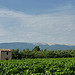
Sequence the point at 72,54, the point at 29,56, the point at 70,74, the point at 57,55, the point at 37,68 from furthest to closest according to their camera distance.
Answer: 1. the point at 72,54
2. the point at 57,55
3. the point at 29,56
4. the point at 37,68
5. the point at 70,74

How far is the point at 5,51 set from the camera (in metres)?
52.8

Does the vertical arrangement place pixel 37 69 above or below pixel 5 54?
above

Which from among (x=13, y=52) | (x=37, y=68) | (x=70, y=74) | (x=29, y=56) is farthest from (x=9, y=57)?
(x=70, y=74)

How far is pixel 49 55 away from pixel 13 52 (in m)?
12.0

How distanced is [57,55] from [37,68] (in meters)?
40.3

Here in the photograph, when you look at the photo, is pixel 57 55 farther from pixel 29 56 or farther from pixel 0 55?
pixel 0 55

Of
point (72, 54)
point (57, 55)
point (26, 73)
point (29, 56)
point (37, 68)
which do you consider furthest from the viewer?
point (72, 54)

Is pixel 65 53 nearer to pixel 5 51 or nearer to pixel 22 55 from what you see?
pixel 22 55

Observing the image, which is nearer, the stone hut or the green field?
the green field

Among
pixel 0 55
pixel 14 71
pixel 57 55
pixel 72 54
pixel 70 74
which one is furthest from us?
pixel 72 54

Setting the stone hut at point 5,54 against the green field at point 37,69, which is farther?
the stone hut at point 5,54

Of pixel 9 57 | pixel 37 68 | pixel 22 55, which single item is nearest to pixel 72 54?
pixel 22 55

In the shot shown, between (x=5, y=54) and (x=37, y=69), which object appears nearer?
(x=37, y=69)

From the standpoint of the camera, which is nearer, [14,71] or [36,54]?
[14,71]
